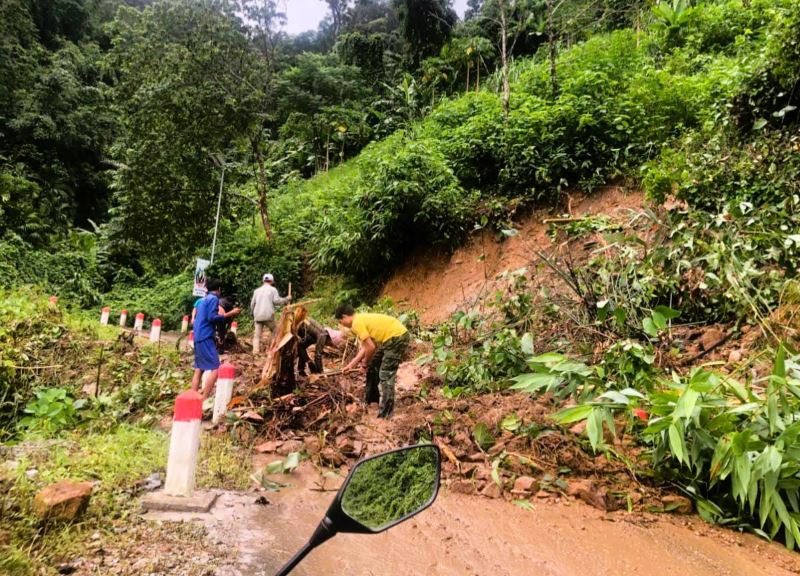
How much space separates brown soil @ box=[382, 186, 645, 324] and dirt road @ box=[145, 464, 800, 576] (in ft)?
20.5

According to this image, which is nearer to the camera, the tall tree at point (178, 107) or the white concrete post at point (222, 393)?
the white concrete post at point (222, 393)

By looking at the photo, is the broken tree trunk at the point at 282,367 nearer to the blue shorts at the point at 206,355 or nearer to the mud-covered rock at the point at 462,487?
the blue shorts at the point at 206,355

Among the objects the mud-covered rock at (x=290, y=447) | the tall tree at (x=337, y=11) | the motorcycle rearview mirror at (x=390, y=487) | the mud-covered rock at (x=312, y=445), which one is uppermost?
the tall tree at (x=337, y=11)

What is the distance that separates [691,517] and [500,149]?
31.0ft

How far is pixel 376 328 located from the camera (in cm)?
616

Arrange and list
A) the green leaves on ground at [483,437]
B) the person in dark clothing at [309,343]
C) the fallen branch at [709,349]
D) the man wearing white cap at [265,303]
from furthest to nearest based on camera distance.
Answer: the man wearing white cap at [265,303] < the person in dark clothing at [309,343] < the fallen branch at [709,349] < the green leaves on ground at [483,437]

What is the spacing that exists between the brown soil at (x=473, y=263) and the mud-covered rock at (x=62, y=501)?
7570 millimetres

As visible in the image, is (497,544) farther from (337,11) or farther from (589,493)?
(337,11)

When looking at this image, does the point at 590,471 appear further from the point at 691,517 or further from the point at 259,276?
the point at 259,276

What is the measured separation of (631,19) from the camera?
17703mm

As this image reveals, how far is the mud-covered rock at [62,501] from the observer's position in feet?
9.01

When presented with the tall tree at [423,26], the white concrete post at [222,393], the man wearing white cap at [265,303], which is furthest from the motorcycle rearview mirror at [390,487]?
the tall tree at [423,26]

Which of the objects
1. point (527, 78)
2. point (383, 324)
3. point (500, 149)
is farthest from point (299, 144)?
point (383, 324)

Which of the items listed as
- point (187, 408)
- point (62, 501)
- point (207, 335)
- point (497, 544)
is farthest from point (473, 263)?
point (62, 501)
